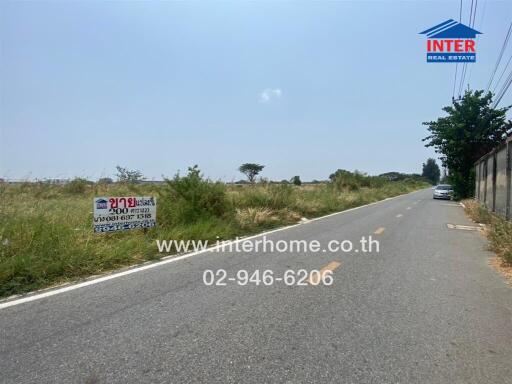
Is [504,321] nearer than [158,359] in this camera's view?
No

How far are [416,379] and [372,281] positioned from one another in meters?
2.72

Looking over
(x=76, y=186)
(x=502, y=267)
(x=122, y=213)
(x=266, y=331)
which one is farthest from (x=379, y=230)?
(x=76, y=186)

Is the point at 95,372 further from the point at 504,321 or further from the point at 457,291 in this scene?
the point at 457,291

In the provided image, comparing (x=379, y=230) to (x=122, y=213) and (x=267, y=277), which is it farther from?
(x=122, y=213)

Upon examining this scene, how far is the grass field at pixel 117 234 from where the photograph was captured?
5227mm

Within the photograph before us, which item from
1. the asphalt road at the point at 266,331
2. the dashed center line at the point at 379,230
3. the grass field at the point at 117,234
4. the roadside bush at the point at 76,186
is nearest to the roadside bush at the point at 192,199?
the grass field at the point at 117,234

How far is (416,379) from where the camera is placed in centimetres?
264

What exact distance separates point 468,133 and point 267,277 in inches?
1192

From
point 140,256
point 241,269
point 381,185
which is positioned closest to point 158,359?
point 241,269

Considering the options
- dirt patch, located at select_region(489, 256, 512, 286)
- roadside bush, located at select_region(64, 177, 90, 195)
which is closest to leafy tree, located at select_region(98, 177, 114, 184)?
roadside bush, located at select_region(64, 177, 90, 195)

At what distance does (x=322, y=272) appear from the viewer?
19.1 feet

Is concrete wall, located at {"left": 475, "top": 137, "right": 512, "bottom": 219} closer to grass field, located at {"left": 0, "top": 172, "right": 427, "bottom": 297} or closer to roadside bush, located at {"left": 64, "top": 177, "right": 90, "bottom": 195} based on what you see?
grass field, located at {"left": 0, "top": 172, "right": 427, "bottom": 297}

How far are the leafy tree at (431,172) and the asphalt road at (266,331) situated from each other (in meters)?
174

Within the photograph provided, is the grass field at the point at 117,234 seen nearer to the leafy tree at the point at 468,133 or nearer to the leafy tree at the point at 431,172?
the leafy tree at the point at 468,133
